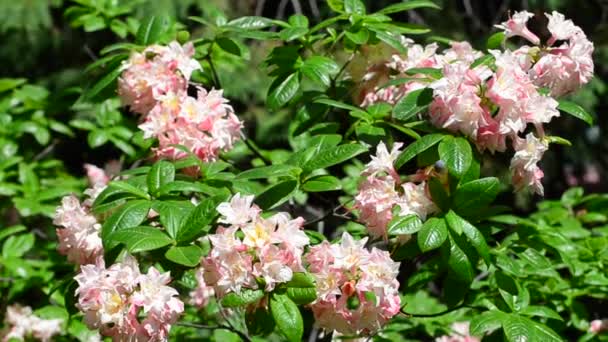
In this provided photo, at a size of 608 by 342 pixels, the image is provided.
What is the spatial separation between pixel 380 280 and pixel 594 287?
35.3 inches

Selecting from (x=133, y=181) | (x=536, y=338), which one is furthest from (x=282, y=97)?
(x=536, y=338)

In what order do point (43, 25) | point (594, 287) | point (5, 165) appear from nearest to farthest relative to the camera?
1. point (594, 287)
2. point (5, 165)
3. point (43, 25)

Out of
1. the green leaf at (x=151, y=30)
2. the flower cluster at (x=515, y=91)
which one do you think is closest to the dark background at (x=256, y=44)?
the green leaf at (x=151, y=30)

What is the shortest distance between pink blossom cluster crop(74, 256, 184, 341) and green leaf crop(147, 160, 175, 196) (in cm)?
19

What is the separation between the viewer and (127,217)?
1.48 meters

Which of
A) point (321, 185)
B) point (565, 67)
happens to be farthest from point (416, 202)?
point (565, 67)

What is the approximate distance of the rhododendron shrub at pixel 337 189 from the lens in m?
1.41

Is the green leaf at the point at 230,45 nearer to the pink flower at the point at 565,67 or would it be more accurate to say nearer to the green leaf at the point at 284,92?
the green leaf at the point at 284,92

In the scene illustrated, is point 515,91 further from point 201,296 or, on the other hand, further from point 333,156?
point 201,296

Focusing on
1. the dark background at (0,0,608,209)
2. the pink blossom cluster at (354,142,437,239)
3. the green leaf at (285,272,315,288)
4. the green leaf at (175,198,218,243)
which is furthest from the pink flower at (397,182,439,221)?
the dark background at (0,0,608,209)

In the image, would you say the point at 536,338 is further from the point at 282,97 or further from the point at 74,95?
the point at 74,95

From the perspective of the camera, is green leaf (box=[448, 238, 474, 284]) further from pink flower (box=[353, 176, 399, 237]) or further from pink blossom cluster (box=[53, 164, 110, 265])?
pink blossom cluster (box=[53, 164, 110, 265])

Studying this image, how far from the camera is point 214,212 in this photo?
4.76ft

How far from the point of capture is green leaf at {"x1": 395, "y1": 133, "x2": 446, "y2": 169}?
1.51m
